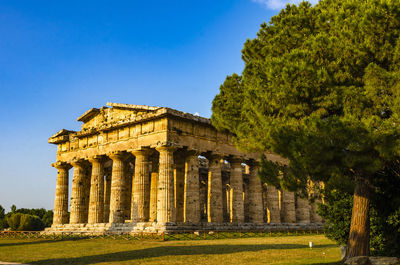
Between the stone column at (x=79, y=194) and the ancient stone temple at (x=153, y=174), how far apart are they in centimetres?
9

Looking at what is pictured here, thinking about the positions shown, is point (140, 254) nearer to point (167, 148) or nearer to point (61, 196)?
point (167, 148)

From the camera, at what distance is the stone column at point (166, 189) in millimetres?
27031

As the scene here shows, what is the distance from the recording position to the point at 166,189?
27547 millimetres

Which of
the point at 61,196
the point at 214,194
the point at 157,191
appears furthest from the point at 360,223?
the point at 61,196

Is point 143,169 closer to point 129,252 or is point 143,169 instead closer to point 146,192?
point 146,192

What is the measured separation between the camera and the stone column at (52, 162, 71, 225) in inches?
1441

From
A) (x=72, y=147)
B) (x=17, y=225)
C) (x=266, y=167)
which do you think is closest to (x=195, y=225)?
(x=266, y=167)

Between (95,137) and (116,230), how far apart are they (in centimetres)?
983

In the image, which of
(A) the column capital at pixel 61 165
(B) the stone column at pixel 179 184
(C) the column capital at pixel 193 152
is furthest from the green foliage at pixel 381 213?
(A) the column capital at pixel 61 165

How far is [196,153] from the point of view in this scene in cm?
2998

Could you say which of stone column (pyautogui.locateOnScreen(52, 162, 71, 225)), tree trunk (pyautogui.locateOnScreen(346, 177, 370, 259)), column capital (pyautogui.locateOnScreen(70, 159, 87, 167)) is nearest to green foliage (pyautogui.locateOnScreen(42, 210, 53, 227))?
stone column (pyautogui.locateOnScreen(52, 162, 71, 225))

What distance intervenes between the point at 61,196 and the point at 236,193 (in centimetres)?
1741

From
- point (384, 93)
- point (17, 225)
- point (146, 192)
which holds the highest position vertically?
point (384, 93)

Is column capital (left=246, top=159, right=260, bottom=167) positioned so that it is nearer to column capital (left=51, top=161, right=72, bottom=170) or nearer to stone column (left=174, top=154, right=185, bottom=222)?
stone column (left=174, top=154, right=185, bottom=222)
